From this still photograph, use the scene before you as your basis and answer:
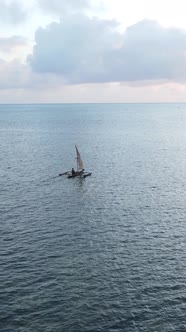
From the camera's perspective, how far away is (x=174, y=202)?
91562 millimetres

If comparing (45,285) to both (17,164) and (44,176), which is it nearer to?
(44,176)

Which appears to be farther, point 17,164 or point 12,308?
point 17,164

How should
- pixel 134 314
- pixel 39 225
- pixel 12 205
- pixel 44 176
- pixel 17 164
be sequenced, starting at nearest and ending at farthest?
pixel 134 314 → pixel 39 225 → pixel 12 205 → pixel 44 176 → pixel 17 164

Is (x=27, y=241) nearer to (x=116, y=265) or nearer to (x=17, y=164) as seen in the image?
(x=116, y=265)

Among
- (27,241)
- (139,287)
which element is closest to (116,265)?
(139,287)

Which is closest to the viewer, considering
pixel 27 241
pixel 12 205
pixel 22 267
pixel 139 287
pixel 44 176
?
pixel 139 287

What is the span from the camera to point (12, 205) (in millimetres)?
89500

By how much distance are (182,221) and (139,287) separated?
28592mm

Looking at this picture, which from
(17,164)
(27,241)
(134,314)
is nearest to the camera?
(134,314)

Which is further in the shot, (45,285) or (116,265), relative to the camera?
(116,265)

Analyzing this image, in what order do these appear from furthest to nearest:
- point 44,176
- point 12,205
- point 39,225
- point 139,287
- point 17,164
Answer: point 17,164, point 44,176, point 12,205, point 39,225, point 139,287

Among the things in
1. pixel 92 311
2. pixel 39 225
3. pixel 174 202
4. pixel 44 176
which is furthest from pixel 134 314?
pixel 44 176

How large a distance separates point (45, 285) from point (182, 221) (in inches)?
1424

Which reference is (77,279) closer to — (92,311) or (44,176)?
(92,311)
